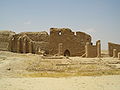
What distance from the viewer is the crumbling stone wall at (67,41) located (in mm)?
38188

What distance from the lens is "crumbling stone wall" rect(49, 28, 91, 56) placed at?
125 ft

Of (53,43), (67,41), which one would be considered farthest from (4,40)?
(67,41)

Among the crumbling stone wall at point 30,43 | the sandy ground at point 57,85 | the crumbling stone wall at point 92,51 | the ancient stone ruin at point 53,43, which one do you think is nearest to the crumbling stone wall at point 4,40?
the ancient stone ruin at point 53,43

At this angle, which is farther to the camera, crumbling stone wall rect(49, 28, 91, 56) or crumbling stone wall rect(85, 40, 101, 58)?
crumbling stone wall rect(49, 28, 91, 56)

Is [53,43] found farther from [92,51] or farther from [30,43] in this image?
[92,51]

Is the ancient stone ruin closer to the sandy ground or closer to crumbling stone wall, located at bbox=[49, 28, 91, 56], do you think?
crumbling stone wall, located at bbox=[49, 28, 91, 56]

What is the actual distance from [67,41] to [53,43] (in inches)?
103

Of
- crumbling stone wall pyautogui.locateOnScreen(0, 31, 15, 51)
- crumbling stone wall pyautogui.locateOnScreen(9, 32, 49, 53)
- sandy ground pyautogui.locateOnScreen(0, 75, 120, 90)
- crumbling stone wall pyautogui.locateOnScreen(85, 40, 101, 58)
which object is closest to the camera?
sandy ground pyautogui.locateOnScreen(0, 75, 120, 90)

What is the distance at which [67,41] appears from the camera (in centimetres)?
3834

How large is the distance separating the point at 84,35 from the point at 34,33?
31.9 feet

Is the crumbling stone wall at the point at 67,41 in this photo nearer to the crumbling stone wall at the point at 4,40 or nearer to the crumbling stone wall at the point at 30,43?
the crumbling stone wall at the point at 30,43

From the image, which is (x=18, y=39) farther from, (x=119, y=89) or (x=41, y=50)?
(x=119, y=89)

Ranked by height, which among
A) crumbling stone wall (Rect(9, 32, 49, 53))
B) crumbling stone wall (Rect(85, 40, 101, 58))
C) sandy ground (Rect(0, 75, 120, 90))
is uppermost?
crumbling stone wall (Rect(9, 32, 49, 53))

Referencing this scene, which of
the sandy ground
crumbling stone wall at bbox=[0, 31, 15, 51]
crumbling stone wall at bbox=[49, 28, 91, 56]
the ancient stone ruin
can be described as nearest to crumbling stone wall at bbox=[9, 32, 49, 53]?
the ancient stone ruin
